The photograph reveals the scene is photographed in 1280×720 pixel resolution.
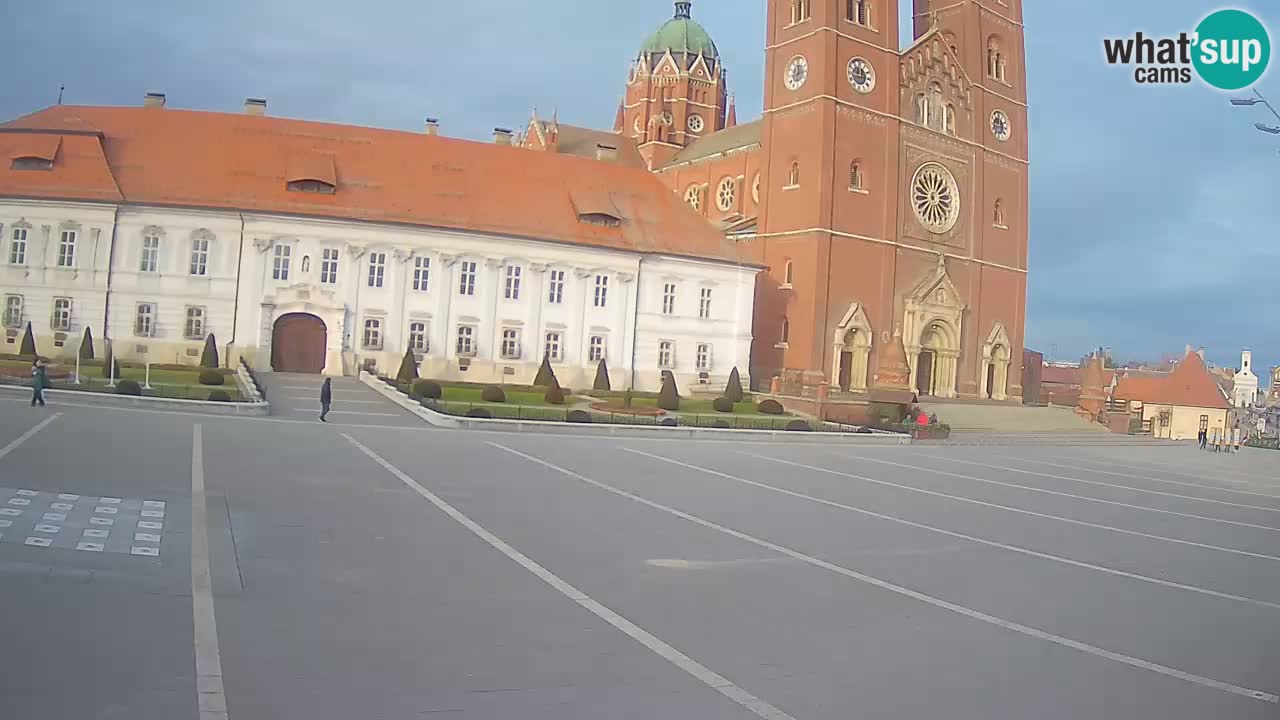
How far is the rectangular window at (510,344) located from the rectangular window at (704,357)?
927 centimetres

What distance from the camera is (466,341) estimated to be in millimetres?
45219

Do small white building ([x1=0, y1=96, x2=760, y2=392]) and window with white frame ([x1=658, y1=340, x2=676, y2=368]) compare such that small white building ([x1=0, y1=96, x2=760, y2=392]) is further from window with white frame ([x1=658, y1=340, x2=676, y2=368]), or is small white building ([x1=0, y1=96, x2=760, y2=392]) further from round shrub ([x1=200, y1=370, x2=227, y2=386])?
round shrub ([x1=200, y1=370, x2=227, y2=386])

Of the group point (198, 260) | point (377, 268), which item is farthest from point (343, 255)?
point (198, 260)

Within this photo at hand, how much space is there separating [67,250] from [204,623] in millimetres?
39885

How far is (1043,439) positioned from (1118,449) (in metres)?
3.16

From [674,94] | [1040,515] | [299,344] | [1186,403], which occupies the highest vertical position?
[674,94]

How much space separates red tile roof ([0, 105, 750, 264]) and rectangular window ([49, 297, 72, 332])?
4.38 meters

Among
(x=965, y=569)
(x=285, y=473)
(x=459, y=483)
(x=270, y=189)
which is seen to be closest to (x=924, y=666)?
(x=965, y=569)

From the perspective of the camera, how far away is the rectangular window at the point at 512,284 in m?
45.9

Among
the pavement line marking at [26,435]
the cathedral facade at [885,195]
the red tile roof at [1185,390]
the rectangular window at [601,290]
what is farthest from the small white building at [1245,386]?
the pavement line marking at [26,435]

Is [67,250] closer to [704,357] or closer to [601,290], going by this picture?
[601,290]

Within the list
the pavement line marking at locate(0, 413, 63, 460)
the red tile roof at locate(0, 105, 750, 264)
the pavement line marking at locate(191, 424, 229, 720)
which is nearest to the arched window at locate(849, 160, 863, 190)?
the red tile roof at locate(0, 105, 750, 264)

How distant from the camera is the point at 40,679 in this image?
244 inches

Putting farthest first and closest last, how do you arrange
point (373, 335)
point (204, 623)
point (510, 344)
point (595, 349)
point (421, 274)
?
point (595, 349)
point (510, 344)
point (421, 274)
point (373, 335)
point (204, 623)
